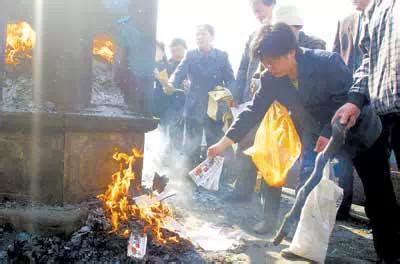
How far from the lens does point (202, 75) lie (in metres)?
7.02

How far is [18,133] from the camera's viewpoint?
3664 mm

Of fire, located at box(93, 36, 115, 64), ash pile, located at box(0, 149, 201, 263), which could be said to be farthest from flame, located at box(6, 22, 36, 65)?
ash pile, located at box(0, 149, 201, 263)

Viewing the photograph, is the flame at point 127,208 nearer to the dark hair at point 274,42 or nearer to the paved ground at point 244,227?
the paved ground at point 244,227

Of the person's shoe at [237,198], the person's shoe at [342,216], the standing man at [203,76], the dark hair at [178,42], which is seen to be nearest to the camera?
the person's shoe at [342,216]

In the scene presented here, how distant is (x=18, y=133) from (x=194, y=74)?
12.9 ft

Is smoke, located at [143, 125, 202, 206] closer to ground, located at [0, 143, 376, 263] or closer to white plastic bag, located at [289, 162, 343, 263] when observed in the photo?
ground, located at [0, 143, 376, 263]

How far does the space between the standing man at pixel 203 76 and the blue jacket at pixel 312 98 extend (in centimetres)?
284

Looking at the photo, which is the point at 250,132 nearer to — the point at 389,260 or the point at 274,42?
the point at 274,42

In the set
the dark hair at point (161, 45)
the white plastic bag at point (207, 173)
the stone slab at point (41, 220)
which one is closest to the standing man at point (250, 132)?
the white plastic bag at point (207, 173)

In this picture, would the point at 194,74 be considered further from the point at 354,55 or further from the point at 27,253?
the point at 27,253

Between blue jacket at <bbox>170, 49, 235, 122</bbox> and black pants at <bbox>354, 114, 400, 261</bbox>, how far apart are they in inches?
157

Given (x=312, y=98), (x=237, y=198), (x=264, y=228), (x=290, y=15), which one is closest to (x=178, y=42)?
(x=290, y=15)

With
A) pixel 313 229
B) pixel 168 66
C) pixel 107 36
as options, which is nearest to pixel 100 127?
pixel 107 36

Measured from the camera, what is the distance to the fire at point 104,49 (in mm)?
4434
